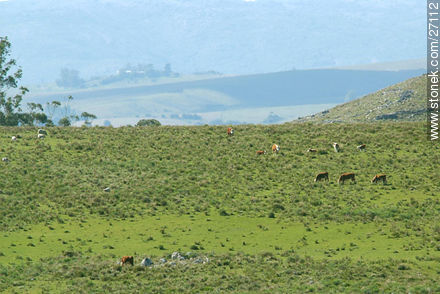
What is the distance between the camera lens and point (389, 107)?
125 meters

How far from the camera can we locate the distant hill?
117750 mm

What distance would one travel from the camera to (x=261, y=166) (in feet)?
206

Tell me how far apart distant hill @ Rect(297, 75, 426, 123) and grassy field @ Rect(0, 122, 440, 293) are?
40179mm

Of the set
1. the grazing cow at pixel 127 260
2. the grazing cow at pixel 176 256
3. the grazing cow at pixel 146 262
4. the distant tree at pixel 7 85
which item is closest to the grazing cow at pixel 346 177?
the grazing cow at pixel 176 256

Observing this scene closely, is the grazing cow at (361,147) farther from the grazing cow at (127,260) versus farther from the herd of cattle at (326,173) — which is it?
the grazing cow at (127,260)

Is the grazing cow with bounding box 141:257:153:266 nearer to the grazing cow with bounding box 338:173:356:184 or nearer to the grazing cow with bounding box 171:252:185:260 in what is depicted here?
the grazing cow with bounding box 171:252:185:260

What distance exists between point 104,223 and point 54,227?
352cm

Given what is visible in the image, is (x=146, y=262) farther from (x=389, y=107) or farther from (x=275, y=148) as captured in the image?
(x=389, y=107)

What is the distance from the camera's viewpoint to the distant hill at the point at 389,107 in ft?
386

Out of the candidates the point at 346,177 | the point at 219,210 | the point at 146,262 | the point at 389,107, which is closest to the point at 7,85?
the point at 389,107

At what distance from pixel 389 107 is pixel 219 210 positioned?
262 feet

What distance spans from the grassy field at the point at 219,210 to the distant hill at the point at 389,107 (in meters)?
40.2

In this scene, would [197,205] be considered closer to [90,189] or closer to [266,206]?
[266,206]

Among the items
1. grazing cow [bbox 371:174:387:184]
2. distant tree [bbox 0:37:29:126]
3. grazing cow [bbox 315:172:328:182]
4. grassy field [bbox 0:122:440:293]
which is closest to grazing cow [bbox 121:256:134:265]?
grassy field [bbox 0:122:440:293]
